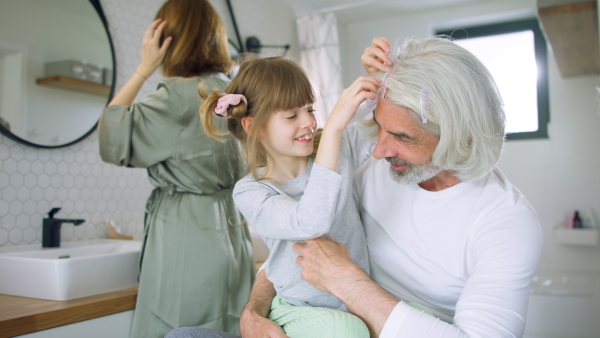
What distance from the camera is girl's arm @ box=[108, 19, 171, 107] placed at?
1823 millimetres

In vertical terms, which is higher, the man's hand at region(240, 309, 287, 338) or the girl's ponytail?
the girl's ponytail

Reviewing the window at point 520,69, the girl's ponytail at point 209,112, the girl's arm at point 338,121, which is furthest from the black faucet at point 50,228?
the window at point 520,69

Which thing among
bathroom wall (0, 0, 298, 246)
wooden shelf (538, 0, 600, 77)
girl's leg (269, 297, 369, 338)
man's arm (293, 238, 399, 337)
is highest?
wooden shelf (538, 0, 600, 77)

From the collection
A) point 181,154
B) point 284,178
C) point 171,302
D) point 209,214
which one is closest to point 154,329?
point 171,302

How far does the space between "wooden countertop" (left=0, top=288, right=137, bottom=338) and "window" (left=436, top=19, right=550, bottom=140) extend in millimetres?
3499

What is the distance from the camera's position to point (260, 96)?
145 centimetres

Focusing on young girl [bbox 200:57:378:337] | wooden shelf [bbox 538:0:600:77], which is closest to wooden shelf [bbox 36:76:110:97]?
young girl [bbox 200:57:378:337]

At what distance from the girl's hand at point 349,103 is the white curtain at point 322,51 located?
2.76 metres

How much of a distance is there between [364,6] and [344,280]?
3546mm

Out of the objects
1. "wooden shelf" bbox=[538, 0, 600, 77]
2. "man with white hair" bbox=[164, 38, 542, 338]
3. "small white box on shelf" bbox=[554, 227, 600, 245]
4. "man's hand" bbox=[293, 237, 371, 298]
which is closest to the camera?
"man with white hair" bbox=[164, 38, 542, 338]

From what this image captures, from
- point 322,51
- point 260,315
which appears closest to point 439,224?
point 260,315

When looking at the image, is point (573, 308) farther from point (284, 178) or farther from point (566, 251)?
point (284, 178)

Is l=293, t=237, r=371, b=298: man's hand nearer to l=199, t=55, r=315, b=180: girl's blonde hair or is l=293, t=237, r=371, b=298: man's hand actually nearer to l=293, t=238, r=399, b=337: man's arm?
l=293, t=238, r=399, b=337: man's arm

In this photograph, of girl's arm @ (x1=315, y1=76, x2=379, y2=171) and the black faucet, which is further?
the black faucet
